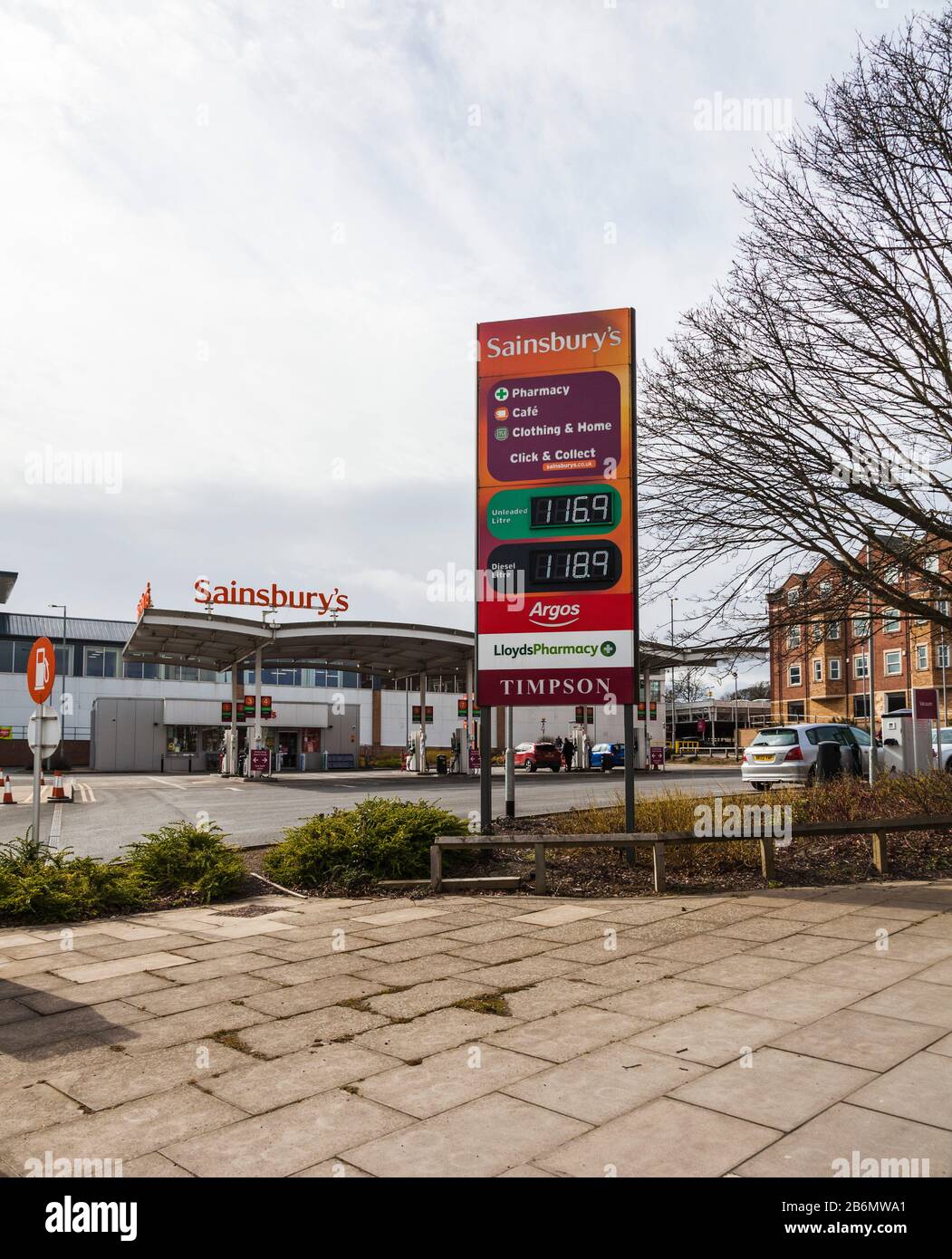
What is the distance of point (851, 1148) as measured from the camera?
340 cm

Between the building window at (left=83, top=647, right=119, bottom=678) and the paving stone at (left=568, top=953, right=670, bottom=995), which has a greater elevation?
the building window at (left=83, top=647, right=119, bottom=678)

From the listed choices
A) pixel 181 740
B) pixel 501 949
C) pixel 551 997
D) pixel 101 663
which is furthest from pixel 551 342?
pixel 101 663

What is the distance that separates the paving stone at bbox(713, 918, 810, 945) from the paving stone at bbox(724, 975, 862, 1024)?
1.25m

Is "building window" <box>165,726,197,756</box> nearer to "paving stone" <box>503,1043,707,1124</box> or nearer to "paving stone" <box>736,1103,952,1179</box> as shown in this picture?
"paving stone" <box>503,1043,707,1124</box>

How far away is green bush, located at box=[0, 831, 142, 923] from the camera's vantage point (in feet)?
27.4

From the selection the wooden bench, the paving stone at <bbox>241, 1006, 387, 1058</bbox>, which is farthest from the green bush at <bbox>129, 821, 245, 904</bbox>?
the paving stone at <bbox>241, 1006, 387, 1058</bbox>

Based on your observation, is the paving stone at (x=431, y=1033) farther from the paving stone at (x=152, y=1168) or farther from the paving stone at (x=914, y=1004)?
the paving stone at (x=914, y=1004)

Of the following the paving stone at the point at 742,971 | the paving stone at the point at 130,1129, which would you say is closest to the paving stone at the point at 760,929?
the paving stone at the point at 742,971

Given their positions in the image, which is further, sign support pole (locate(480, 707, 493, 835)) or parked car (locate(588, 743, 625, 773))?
parked car (locate(588, 743, 625, 773))

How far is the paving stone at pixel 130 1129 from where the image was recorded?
3.55 m

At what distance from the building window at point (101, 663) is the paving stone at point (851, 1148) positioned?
209 feet

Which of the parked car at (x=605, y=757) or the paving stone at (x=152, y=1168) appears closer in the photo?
the paving stone at (x=152, y=1168)

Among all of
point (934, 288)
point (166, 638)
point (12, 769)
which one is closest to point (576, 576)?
point (934, 288)
